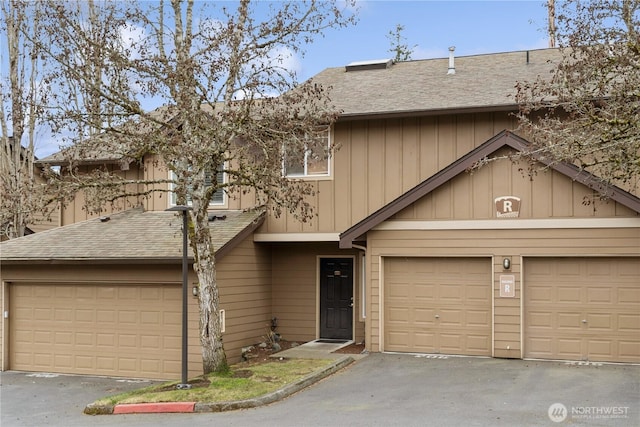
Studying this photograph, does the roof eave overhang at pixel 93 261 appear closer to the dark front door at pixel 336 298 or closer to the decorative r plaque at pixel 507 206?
the dark front door at pixel 336 298

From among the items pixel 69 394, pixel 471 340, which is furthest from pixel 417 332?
pixel 69 394

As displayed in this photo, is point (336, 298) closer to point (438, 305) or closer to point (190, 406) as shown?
point (438, 305)

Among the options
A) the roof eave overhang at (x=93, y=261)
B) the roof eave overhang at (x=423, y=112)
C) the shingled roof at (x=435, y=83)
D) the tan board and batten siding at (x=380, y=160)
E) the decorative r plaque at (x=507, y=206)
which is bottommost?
the roof eave overhang at (x=93, y=261)

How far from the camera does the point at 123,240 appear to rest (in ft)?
53.4

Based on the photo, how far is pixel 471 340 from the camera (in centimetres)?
1444

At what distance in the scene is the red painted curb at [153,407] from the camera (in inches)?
428

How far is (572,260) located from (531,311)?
4.14 feet

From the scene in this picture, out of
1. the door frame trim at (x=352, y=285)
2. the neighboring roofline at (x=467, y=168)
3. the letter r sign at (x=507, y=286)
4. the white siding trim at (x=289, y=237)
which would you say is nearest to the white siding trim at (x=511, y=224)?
the neighboring roofline at (x=467, y=168)

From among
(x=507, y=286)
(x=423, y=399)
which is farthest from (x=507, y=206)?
(x=423, y=399)


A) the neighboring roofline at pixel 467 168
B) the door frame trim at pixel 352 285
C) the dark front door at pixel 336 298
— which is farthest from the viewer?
the dark front door at pixel 336 298

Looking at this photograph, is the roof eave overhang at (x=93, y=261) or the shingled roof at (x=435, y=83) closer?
the roof eave overhang at (x=93, y=261)

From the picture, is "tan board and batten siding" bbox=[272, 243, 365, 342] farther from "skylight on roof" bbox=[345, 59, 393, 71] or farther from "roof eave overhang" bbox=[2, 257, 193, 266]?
"skylight on roof" bbox=[345, 59, 393, 71]

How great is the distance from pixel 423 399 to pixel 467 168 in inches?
194

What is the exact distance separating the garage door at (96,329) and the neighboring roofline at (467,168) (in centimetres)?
421
